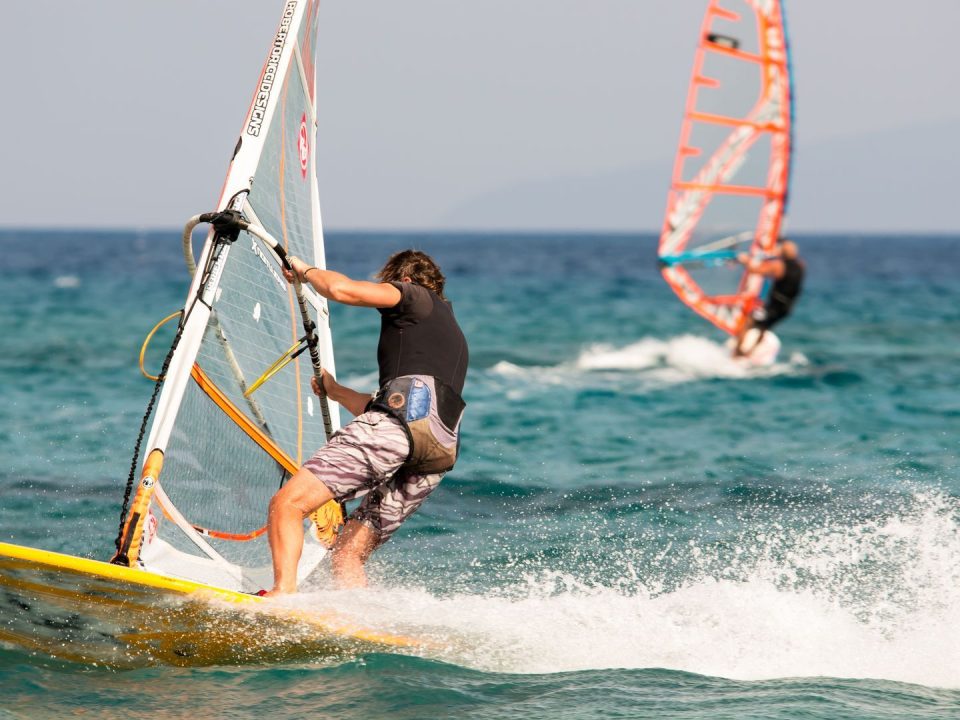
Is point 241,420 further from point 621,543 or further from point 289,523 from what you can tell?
point 621,543

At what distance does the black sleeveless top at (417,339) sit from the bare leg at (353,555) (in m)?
0.75

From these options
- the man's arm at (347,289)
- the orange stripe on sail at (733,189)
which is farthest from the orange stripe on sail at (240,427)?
the orange stripe on sail at (733,189)

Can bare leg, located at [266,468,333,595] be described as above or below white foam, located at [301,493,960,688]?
above

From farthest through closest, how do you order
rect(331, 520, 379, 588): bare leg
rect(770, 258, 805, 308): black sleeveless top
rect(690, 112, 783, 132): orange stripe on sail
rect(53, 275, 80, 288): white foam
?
rect(53, 275, 80, 288): white foam
rect(690, 112, 783, 132): orange stripe on sail
rect(770, 258, 805, 308): black sleeveless top
rect(331, 520, 379, 588): bare leg

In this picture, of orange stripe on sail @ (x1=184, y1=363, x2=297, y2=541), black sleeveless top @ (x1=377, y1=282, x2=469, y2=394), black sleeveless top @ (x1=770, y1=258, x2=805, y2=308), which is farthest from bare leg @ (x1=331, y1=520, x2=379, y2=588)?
black sleeveless top @ (x1=770, y1=258, x2=805, y2=308)

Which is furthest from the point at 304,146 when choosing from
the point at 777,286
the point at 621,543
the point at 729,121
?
the point at 729,121

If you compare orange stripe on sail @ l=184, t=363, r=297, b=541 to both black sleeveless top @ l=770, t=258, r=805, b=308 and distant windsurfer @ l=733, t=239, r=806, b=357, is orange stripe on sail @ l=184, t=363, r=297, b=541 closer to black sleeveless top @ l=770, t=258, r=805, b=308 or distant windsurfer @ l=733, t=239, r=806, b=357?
distant windsurfer @ l=733, t=239, r=806, b=357

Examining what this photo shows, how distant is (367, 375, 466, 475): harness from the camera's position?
4.86m

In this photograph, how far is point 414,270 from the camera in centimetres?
502

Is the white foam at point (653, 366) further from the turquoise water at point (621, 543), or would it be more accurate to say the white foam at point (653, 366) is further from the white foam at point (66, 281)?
the white foam at point (66, 281)

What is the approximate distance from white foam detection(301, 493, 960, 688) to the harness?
66 cm

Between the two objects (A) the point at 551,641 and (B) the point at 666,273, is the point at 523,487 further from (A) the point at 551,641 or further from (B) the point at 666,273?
(B) the point at 666,273

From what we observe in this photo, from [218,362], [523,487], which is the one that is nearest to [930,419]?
[523,487]

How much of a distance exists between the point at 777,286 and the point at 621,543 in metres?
11.1
